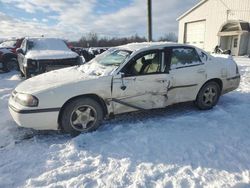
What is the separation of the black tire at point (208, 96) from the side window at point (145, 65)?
1.30 meters

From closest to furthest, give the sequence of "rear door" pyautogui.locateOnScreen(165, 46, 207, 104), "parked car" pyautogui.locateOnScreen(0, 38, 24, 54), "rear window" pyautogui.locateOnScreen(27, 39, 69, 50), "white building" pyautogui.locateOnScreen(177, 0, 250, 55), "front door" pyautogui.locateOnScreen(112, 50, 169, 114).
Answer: "front door" pyautogui.locateOnScreen(112, 50, 169, 114) < "rear door" pyautogui.locateOnScreen(165, 46, 207, 104) < "rear window" pyautogui.locateOnScreen(27, 39, 69, 50) < "parked car" pyautogui.locateOnScreen(0, 38, 24, 54) < "white building" pyautogui.locateOnScreen(177, 0, 250, 55)

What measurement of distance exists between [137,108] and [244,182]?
224 cm

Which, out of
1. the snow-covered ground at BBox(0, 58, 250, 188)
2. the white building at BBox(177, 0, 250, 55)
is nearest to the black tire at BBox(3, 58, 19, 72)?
the snow-covered ground at BBox(0, 58, 250, 188)

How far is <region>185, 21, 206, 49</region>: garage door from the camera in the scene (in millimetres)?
25641

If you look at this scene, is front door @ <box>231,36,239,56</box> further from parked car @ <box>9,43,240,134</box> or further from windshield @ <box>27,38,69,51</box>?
parked car @ <box>9,43,240,134</box>

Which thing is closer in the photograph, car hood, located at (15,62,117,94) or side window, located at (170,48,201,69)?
car hood, located at (15,62,117,94)

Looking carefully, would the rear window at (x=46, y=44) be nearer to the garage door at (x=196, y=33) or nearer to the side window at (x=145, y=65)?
the side window at (x=145, y=65)

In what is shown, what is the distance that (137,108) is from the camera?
467 centimetres

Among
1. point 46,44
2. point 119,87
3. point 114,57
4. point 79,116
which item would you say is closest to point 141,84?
point 119,87

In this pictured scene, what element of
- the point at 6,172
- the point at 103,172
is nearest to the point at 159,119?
the point at 103,172

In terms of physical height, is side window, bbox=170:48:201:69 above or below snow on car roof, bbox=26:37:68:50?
below

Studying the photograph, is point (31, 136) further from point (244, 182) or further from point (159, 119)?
point (244, 182)

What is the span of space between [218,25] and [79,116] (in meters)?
22.8

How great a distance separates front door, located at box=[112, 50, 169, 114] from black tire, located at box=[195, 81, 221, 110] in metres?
1.02
